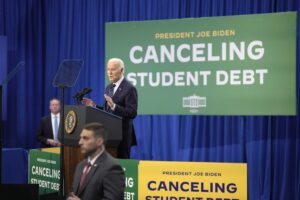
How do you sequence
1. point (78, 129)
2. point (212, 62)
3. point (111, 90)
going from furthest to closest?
point (212, 62) < point (111, 90) < point (78, 129)

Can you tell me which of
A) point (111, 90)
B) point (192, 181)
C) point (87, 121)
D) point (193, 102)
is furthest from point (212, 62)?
point (87, 121)

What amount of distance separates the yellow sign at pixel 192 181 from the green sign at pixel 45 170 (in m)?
0.83

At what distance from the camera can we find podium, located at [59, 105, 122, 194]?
434 centimetres

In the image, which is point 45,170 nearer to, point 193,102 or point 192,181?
point 192,181

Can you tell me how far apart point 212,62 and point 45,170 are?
2287 millimetres

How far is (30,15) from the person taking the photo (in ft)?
28.1

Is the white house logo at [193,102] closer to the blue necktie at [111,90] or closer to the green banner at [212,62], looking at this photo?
the green banner at [212,62]

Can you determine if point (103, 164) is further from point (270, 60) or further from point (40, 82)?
point (40, 82)

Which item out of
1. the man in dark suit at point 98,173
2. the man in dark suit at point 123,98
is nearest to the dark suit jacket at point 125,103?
the man in dark suit at point 123,98

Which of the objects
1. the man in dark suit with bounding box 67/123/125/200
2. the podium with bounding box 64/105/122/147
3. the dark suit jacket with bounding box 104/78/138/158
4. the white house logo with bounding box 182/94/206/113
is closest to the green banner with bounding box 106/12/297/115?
the white house logo with bounding box 182/94/206/113

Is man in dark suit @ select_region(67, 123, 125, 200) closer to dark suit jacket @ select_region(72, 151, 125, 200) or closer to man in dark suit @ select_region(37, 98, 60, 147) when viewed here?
dark suit jacket @ select_region(72, 151, 125, 200)

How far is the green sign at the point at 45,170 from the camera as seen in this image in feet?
16.6

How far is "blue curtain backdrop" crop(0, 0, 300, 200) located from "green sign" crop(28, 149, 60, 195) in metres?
2.47

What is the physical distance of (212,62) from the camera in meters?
6.23
